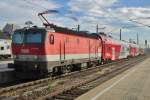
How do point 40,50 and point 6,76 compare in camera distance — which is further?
point 6,76

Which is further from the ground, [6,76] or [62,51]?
[62,51]

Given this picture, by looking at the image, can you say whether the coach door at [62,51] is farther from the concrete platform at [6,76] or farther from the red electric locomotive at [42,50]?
the concrete platform at [6,76]

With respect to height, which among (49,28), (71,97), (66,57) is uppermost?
(49,28)

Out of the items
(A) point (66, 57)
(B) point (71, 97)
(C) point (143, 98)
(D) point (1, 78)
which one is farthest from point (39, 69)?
(C) point (143, 98)

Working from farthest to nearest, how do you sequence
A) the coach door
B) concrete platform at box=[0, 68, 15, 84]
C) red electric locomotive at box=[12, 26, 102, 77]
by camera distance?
the coach door
concrete platform at box=[0, 68, 15, 84]
red electric locomotive at box=[12, 26, 102, 77]

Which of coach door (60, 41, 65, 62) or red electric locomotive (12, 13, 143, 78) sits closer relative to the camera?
red electric locomotive (12, 13, 143, 78)

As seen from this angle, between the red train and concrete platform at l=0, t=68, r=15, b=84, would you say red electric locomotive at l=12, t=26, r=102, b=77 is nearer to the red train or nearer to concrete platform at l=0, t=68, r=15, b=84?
the red train

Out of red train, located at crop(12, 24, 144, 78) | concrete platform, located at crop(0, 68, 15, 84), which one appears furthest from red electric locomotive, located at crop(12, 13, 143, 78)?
concrete platform, located at crop(0, 68, 15, 84)

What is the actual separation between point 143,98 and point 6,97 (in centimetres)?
518

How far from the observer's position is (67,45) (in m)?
22.1

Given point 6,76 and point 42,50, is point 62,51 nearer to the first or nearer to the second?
point 42,50

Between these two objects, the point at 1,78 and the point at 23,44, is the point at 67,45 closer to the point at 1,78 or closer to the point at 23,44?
the point at 23,44

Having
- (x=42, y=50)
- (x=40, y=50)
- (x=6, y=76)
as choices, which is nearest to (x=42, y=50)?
(x=42, y=50)

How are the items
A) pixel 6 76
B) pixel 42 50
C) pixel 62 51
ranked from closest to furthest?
pixel 42 50 → pixel 6 76 → pixel 62 51
